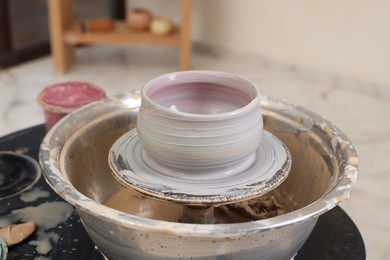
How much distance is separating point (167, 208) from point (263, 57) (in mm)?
1437

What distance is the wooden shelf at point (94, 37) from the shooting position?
2.14 metres

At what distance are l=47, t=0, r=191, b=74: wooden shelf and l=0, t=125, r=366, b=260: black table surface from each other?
1.22 m

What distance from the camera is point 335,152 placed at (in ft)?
3.06

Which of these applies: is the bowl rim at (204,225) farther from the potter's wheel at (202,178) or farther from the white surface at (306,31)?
the white surface at (306,31)

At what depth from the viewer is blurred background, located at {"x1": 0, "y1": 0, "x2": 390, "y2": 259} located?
1969mm

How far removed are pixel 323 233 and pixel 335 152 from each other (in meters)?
0.14

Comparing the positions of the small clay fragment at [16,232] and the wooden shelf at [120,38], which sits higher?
the small clay fragment at [16,232]

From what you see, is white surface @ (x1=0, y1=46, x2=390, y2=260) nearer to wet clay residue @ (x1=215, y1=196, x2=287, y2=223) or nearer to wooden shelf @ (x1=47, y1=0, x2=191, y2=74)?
wooden shelf @ (x1=47, y1=0, x2=191, y2=74)

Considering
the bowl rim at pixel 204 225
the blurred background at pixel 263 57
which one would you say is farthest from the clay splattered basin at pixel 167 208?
the blurred background at pixel 263 57

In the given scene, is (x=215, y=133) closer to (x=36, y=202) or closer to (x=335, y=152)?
(x=335, y=152)

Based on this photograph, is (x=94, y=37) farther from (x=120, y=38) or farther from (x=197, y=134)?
(x=197, y=134)

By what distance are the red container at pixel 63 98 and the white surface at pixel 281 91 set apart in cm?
52

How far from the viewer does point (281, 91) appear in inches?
83.9

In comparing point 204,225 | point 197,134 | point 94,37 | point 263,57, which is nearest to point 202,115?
point 197,134
